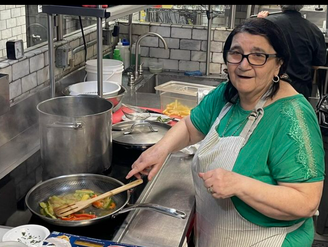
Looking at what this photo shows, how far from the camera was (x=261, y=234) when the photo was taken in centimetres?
129

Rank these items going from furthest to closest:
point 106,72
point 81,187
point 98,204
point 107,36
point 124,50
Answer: point 124,50 < point 107,36 < point 106,72 < point 81,187 < point 98,204

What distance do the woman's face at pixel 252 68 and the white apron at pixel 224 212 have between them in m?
0.07

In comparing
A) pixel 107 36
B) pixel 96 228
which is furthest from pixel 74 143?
pixel 107 36

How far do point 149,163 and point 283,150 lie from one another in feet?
1.70

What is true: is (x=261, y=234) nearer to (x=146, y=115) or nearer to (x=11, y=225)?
(x=11, y=225)

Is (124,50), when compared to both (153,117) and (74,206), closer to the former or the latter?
(153,117)

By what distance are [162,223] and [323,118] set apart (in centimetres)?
188

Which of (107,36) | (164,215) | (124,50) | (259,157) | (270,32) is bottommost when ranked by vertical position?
(164,215)

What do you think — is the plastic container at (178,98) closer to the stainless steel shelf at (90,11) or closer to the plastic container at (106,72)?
the plastic container at (106,72)

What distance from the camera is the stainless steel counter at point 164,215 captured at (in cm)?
122

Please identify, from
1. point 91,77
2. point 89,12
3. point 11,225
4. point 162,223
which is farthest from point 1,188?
point 91,77

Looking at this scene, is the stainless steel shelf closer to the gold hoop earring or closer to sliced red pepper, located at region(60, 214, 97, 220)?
the gold hoop earring

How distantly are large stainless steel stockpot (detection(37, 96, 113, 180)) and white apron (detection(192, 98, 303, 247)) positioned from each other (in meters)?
0.37

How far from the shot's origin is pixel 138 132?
1992mm
